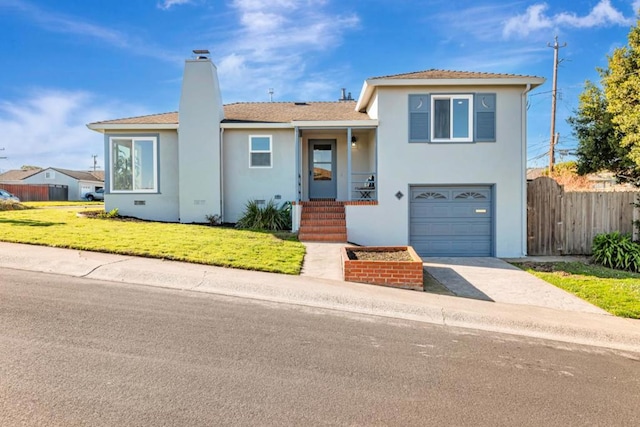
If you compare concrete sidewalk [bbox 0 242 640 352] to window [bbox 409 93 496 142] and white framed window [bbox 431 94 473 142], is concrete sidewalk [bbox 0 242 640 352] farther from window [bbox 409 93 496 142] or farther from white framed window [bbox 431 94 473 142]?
white framed window [bbox 431 94 473 142]

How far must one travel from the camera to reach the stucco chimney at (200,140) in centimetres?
1440

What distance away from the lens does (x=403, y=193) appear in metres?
12.4

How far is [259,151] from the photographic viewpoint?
14812 mm

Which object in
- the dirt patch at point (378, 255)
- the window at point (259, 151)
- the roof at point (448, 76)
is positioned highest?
the roof at point (448, 76)

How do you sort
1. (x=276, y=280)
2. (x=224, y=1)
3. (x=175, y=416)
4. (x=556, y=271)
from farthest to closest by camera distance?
(x=224, y=1) → (x=556, y=271) → (x=276, y=280) → (x=175, y=416)

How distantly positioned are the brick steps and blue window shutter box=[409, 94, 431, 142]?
328 cm

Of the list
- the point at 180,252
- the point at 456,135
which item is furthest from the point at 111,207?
the point at 456,135

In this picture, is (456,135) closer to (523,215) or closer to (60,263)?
(523,215)

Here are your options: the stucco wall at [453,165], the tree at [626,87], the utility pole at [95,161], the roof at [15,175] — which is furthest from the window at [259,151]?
the utility pole at [95,161]

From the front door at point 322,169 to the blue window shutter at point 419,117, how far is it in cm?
400

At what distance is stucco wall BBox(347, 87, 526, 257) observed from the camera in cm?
1225

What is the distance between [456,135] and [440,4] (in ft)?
13.7

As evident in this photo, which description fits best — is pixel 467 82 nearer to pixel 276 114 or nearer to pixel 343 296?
pixel 276 114

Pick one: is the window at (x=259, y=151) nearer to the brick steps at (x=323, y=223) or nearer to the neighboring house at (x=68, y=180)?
the brick steps at (x=323, y=223)
